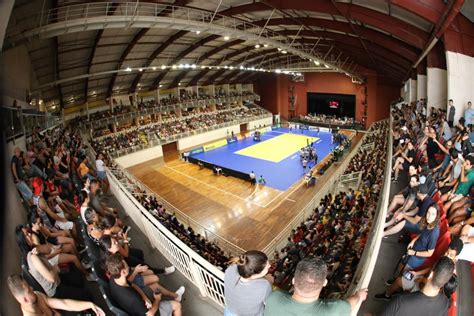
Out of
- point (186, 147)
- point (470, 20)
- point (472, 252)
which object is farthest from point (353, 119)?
point (472, 252)

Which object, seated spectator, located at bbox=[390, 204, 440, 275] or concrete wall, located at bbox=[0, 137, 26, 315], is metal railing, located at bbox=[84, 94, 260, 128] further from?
seated spectator, located at bbox=[390, 204, 440, 275]

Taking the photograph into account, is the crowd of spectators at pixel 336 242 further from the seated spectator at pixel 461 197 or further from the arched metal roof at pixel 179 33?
the arched metal roof at pixel 179 33

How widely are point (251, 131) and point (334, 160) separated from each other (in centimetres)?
1698

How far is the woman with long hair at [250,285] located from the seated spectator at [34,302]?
64.4 inches

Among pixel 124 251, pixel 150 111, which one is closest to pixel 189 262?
pixel 124 251

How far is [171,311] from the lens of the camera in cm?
311

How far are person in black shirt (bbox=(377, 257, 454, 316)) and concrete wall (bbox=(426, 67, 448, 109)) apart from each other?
11.6m

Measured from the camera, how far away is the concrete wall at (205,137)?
97.2ft

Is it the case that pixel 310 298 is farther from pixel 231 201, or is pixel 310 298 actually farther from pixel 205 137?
pixel 205 137

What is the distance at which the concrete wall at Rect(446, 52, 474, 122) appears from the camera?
8.45m

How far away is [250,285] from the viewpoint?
235 centimetres

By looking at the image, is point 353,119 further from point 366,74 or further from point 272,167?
point 272,167

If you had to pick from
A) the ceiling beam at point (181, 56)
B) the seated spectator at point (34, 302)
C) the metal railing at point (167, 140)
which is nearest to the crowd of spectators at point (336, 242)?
the seated spectator at point (34, 302)

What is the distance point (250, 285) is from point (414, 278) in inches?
90.2
